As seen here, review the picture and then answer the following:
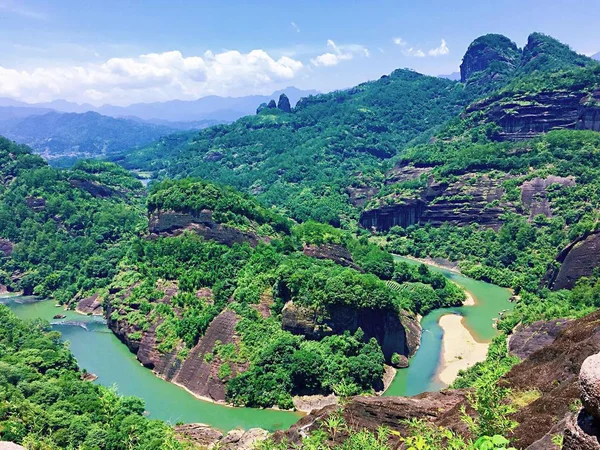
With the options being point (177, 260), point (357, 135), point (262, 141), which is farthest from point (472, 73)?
point (177, 260)

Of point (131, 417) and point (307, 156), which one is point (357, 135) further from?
point (131, 417)

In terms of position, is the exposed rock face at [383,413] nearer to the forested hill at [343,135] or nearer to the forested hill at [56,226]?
the forested hill at [56,226]

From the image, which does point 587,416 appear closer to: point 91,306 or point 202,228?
point 202,228

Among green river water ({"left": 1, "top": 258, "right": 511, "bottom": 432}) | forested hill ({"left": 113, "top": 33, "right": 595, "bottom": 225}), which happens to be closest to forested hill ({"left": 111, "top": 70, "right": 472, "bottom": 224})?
forested hill ({"left": 113, "top": 33, "right": 595, "bottom": 225})

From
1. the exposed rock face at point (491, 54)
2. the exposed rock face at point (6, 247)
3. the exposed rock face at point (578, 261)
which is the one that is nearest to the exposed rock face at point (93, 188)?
the exposed rock face at point (6, 247)

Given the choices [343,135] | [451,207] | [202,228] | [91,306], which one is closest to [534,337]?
[202,228]

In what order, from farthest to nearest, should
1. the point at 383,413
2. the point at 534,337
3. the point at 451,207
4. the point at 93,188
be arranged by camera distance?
1. the point at 93,188
2. the point at 451,207
3. the point at 534,337
4. the point at 383,413
